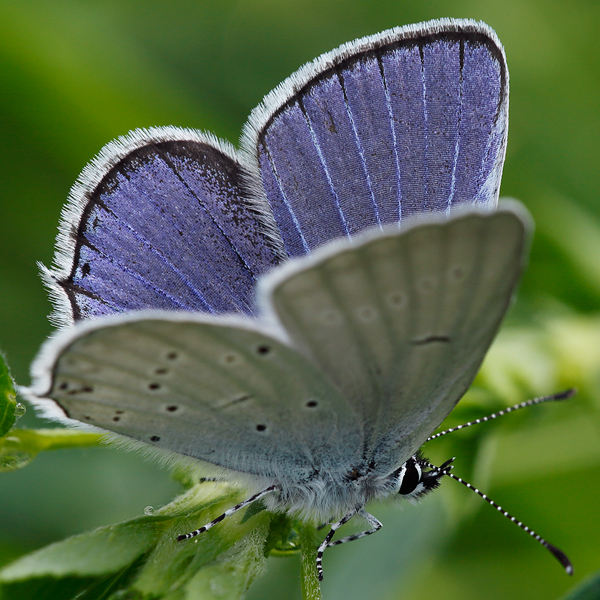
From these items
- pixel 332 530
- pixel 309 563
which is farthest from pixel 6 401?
pixel 332 530

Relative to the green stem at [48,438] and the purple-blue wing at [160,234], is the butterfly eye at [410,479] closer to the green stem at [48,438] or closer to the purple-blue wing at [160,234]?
the purple-blue wing at [160,234]

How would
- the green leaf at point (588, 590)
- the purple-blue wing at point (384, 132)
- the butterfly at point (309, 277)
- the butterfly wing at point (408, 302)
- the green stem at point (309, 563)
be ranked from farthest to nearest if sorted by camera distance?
the purple-blue wing at point (384, 132) → the green stem at point (309, 563) → the green leaf at point (588, 590) → the butterfly at point (309, 277) → the butterfly wing at point (408, 302)

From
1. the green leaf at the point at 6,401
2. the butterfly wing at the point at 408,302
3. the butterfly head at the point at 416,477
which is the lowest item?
the butterfly head at the point at 416,477

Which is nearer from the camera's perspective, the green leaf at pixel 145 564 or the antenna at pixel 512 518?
the green leaf at pixel 145 564

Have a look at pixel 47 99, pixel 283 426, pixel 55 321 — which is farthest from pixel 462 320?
pixel 47 99

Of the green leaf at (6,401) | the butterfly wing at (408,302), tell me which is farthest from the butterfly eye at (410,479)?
the green leaf at (6,401)

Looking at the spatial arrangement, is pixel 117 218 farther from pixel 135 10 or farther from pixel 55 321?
pixel 135 10

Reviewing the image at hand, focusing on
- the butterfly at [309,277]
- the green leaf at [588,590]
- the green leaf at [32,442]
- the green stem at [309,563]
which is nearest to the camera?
the butterfly at [309,277]

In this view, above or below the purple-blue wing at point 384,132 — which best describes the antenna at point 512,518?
below
